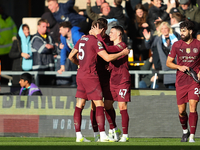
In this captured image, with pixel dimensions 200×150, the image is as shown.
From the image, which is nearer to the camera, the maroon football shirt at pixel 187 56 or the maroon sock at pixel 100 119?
the maroon sock at pixel 100 119

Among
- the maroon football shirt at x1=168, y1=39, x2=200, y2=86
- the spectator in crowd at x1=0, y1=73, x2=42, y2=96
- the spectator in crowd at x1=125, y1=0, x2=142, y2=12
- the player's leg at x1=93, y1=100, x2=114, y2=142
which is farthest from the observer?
the spectator in crowd at x1=125, y1=0, x2=142, y2=12

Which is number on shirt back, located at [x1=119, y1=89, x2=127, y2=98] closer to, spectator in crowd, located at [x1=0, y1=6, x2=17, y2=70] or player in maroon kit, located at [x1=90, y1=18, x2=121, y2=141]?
player in maroon kit, located at [x1=90, y1=18, x2=121, y2=141]

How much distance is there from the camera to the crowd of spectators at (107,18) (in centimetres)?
1205

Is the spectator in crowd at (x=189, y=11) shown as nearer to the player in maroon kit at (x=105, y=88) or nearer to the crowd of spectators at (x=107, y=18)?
the crowd of spectators at (x=107, y=18)

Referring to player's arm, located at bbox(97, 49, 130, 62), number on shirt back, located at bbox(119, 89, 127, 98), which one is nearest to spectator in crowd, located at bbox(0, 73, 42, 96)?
number on shirt back, located at bbox(119, 89, 127, 98)

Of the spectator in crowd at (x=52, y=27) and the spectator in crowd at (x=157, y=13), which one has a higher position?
the spectator in crowd at (x=157, y=13)

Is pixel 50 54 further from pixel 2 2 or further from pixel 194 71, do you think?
pixel 194 71

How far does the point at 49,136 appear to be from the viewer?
35.2 ft

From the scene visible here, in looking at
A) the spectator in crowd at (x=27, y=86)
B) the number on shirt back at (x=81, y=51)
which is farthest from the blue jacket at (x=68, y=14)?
the number on shirt back at (x=81, y=51)

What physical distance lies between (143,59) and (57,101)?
359 centimetres

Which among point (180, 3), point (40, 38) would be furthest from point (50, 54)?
point (180, 3)

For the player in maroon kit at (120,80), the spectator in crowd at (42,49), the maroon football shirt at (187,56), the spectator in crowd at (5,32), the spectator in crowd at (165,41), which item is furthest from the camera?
the spectator in crowd at (5,32)

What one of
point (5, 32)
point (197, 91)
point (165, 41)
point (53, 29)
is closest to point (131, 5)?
point (165, 41)

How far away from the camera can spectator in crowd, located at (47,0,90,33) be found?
12.8 m
